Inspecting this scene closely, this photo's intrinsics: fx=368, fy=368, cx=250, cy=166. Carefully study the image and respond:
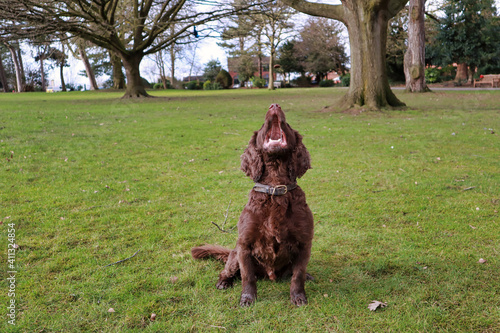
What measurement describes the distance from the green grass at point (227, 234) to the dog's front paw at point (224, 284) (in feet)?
0.25

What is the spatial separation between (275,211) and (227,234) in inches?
72.4

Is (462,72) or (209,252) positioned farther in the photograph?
(462,72)

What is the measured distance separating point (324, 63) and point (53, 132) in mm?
49950

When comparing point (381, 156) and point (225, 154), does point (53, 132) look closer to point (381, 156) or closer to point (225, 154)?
point (225, 154)

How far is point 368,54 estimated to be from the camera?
46.7 feet

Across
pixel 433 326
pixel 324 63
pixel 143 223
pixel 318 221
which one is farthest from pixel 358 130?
pixel 324 63

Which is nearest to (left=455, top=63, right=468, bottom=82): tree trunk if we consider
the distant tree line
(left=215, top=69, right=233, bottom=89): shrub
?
the distant tree line

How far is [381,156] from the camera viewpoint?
27.1 ft

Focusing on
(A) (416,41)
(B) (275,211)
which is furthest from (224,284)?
(A) (416,41)

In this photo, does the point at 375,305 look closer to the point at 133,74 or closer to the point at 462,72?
the point at 133,74

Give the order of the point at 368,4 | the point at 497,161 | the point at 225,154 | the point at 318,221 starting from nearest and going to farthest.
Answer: the point at 318,221 → the point at 497,161 → the point at 225,154 → the point at 368,4

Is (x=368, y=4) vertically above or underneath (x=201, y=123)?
above

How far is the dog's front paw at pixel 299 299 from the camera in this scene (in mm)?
3037

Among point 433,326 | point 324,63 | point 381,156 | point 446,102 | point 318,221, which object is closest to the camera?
point 433,326
